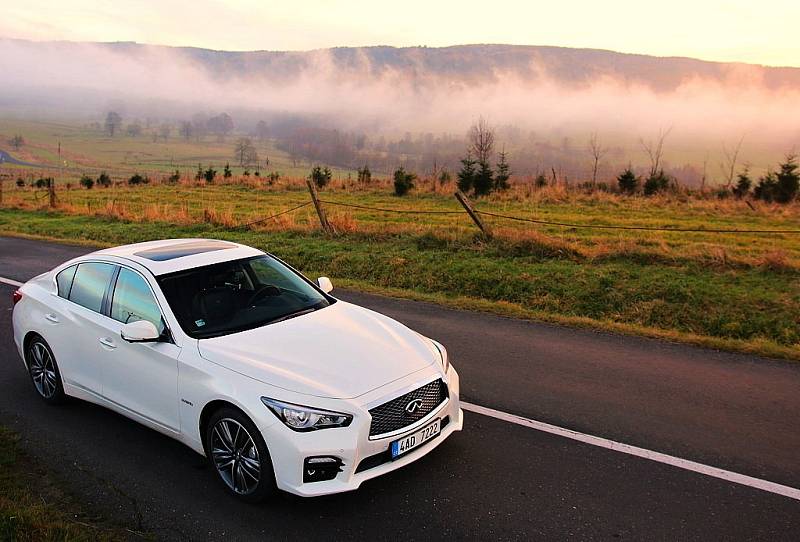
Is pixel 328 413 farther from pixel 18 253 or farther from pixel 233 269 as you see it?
pixel 18 253

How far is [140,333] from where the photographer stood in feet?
15.1

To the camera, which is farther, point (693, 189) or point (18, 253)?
point (693, 189)

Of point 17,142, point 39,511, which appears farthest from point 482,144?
point 17,142

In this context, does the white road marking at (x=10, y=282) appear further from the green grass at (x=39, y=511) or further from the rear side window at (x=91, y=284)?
the green grass at (x=39, y=511)

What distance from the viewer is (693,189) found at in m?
33.6

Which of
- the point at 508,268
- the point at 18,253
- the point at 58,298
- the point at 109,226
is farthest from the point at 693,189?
the point at 58,298

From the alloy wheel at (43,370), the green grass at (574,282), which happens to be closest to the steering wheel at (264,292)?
the alloy wheel at (43,370)

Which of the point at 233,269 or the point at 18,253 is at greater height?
the point at 233,269

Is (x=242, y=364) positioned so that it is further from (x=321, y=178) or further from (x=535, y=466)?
(x=321, y=178)

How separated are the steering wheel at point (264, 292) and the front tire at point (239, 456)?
4.25ft

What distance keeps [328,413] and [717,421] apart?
369 centimetres

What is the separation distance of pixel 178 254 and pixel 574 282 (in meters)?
7.44

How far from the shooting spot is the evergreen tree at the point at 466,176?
3122 centimetres

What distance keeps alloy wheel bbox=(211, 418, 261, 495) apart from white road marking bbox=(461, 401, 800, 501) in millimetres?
2267
